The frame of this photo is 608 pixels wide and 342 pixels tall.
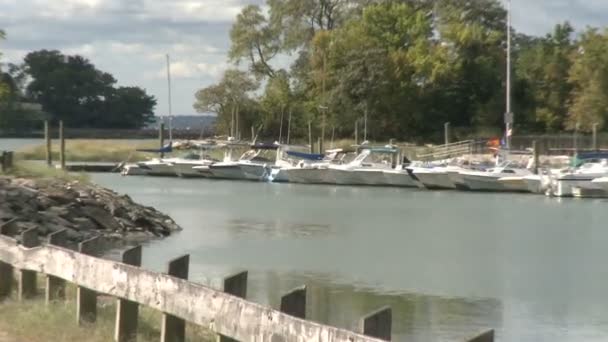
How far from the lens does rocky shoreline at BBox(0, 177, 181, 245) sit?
87.4 ft

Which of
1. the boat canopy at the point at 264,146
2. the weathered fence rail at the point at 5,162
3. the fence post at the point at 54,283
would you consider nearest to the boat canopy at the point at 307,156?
the boat canopy at the point at 264,146

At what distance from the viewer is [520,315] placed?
1972cm

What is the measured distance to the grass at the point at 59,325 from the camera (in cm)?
1024

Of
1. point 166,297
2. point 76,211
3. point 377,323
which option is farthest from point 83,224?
point 377,323

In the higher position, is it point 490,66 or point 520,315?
point 490,66

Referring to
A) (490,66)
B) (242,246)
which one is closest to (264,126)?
(490,66)

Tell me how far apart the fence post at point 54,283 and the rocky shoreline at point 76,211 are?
42.0ft

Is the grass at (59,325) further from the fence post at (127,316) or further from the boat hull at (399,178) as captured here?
the boat hull at (399,178)

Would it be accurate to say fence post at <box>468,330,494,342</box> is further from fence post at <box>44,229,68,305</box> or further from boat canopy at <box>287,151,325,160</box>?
boat canopy at <box>287,151,325,160</box>

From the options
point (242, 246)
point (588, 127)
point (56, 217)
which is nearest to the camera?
point (56, 217)

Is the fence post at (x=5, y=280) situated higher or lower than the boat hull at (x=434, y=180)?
higher

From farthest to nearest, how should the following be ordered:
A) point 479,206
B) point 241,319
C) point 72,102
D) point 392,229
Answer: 1. point 72,102
2. point 479,206
3. point 392,229
4. point 241,319

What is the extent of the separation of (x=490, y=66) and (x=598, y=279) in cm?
5971

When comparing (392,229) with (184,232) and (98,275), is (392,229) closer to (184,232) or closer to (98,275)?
(184,232)
